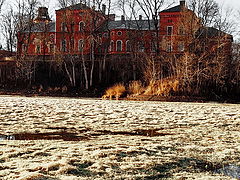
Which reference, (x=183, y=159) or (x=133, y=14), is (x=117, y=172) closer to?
(x=183, y=159)

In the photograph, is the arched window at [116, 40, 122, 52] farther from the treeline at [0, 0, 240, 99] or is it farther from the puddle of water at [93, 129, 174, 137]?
the puddle of water at [93, 129, 174, 137]

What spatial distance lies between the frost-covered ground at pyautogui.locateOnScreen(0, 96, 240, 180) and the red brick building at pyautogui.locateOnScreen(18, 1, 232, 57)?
18291mm

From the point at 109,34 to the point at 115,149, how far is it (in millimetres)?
35460

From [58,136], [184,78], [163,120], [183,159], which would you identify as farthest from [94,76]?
[183,159]

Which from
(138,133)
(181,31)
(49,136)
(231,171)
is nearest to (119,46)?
(181,31)

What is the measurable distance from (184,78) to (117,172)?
69.9 feet

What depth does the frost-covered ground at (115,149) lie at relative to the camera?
5023 millimetres

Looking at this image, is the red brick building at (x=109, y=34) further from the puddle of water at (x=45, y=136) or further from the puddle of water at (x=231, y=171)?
the puddle of water at (x=231, y=171)

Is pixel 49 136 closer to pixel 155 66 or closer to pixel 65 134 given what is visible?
pixel 65 134

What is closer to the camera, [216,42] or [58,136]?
[58,136]

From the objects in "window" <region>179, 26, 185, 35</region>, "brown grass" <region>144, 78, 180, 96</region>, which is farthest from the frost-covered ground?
"window" <region>179, 26, 185, 35</region>

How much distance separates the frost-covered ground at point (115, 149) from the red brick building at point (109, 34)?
60.0 ft

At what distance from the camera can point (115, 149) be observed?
257 inches

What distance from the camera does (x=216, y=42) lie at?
2714 cm
